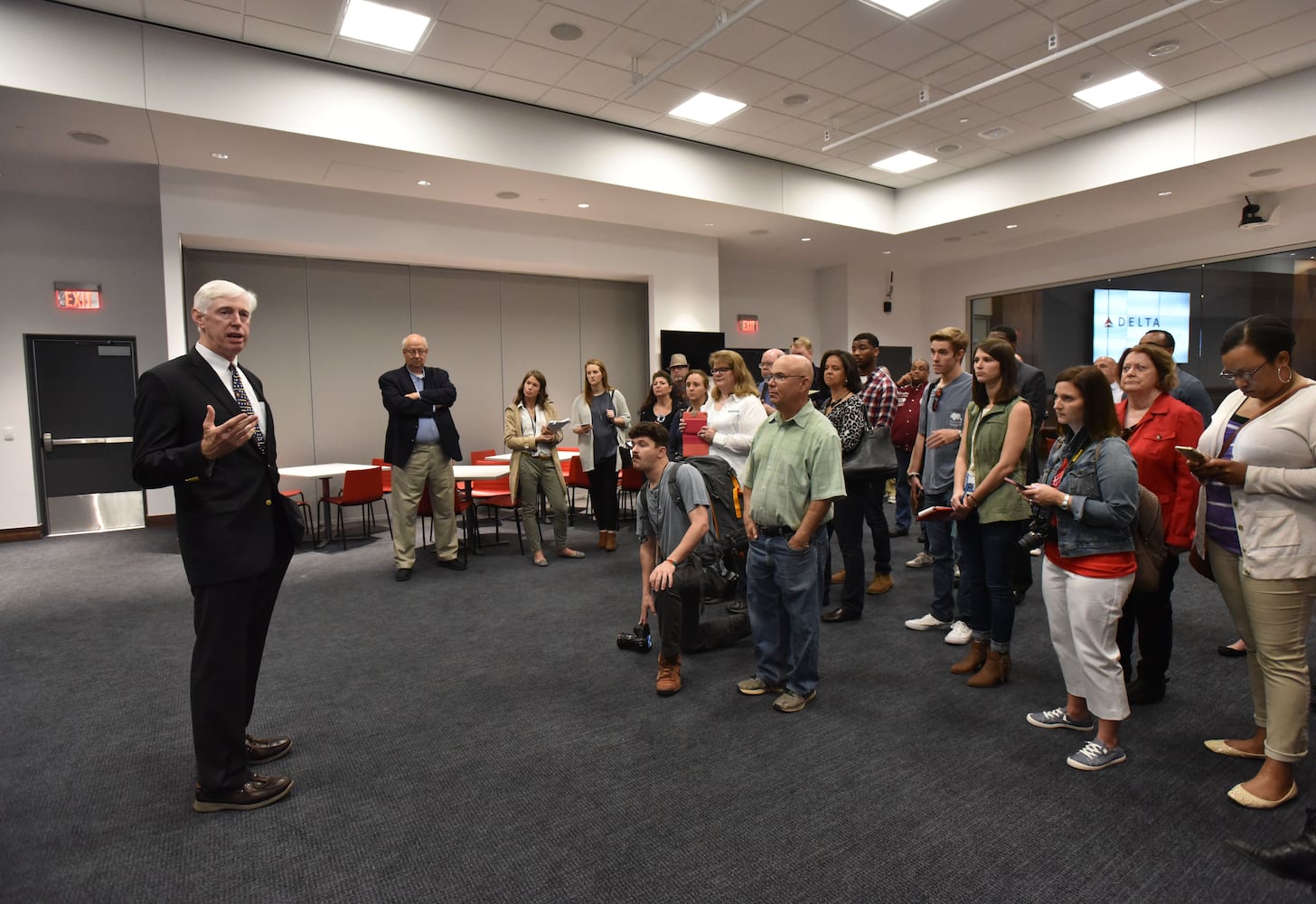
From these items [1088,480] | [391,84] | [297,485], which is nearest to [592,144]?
[391,84]

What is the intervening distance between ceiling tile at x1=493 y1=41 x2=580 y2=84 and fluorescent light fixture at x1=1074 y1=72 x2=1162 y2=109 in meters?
4.70

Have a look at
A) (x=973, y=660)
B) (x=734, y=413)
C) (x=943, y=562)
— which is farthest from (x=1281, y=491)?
(x=734, y=413)

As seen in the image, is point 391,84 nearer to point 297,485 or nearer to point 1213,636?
point 297,485

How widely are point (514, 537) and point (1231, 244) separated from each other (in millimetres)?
9250

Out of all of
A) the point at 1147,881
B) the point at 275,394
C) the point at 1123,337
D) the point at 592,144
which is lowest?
the point at 1147,881

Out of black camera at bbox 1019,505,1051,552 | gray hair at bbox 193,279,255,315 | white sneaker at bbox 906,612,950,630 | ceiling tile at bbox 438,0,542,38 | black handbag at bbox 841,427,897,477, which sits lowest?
white sneaker at bbox 906,612,950,630

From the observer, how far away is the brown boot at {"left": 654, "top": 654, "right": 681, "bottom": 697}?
128 inches

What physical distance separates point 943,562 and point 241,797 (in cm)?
350

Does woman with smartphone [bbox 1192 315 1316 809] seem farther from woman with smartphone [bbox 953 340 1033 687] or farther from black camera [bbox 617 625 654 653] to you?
black camera [bbox 617 625 654 653]

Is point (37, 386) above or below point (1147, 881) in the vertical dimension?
above

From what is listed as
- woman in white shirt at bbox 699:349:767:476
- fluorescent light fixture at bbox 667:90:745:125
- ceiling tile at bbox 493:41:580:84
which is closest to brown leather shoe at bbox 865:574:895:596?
woman in white shirt at bbox 699:349:767:476

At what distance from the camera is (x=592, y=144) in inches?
273

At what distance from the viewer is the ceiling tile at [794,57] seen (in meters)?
5.48

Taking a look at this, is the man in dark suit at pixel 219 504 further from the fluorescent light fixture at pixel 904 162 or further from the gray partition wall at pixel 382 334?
the fluorescent light fixture at pixel 904 162
